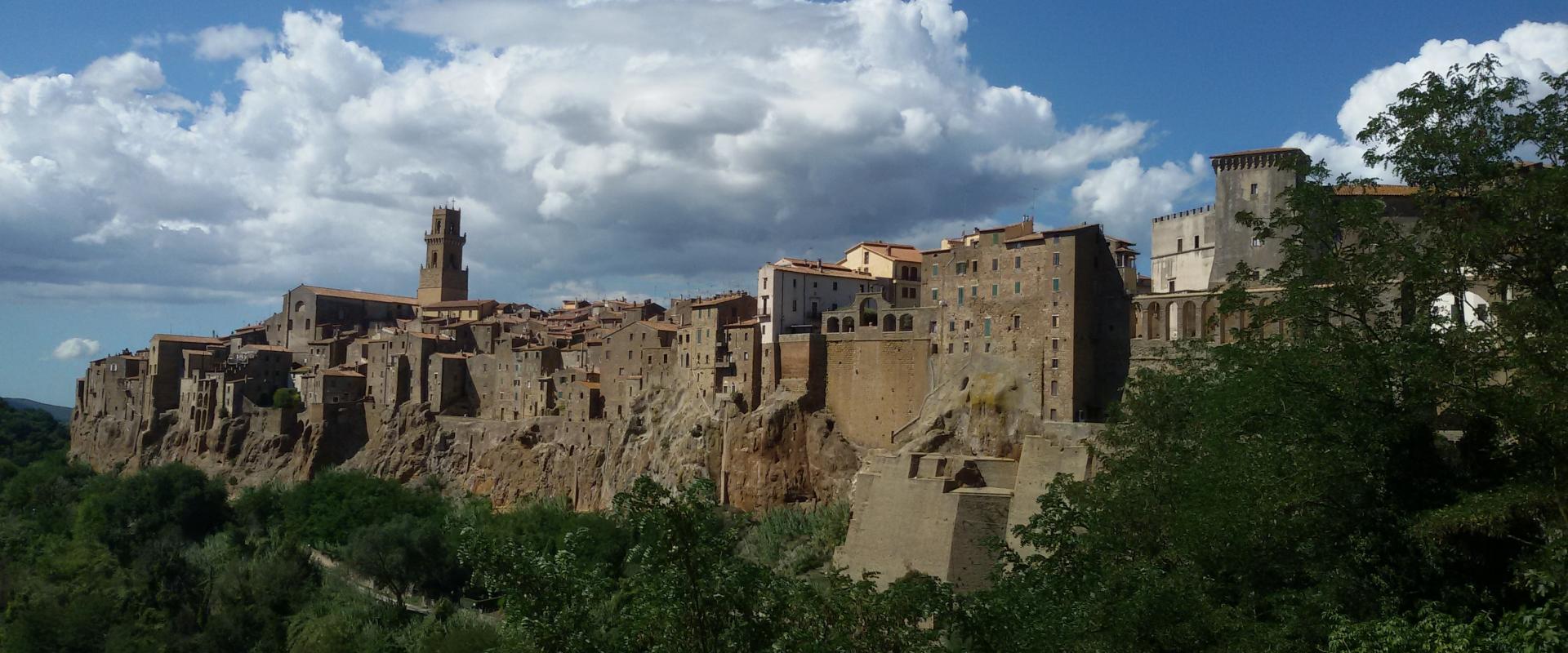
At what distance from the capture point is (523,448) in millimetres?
76312

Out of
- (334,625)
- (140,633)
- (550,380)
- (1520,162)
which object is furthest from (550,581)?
(550,380)

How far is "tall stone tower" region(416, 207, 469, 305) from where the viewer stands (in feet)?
369

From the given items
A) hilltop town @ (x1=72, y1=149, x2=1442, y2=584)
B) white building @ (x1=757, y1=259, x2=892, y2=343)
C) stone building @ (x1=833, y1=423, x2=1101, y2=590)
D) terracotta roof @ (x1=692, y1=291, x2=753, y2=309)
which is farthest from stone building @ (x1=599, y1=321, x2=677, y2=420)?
stone building @ (x1=833, y1=423, x2=1101, y2=590)

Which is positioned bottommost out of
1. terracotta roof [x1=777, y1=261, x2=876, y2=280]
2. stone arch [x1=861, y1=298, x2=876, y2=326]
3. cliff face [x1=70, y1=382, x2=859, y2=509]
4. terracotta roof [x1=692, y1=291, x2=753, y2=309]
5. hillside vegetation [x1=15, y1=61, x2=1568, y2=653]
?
cliff face [x1=70, y1=382, x2=859, y2=509]

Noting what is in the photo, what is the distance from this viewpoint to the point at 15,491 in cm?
7962

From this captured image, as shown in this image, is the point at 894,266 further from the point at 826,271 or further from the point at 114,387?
the point at 114,387

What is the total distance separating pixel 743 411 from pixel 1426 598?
4312 centimetres

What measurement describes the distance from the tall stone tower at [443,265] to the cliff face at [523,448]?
2510 cm

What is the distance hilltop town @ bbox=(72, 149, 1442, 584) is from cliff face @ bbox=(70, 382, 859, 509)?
15 cm

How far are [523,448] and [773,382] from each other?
22011 mm

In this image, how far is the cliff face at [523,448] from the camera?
194 ft

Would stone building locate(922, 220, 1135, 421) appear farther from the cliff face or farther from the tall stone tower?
the tall stone tower

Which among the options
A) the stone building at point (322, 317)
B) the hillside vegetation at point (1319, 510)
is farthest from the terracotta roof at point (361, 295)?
the hillside vegetation at point (1319, 510)

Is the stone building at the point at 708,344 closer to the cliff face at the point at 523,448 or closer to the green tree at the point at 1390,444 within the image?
the cliff face at the point at 523,448
